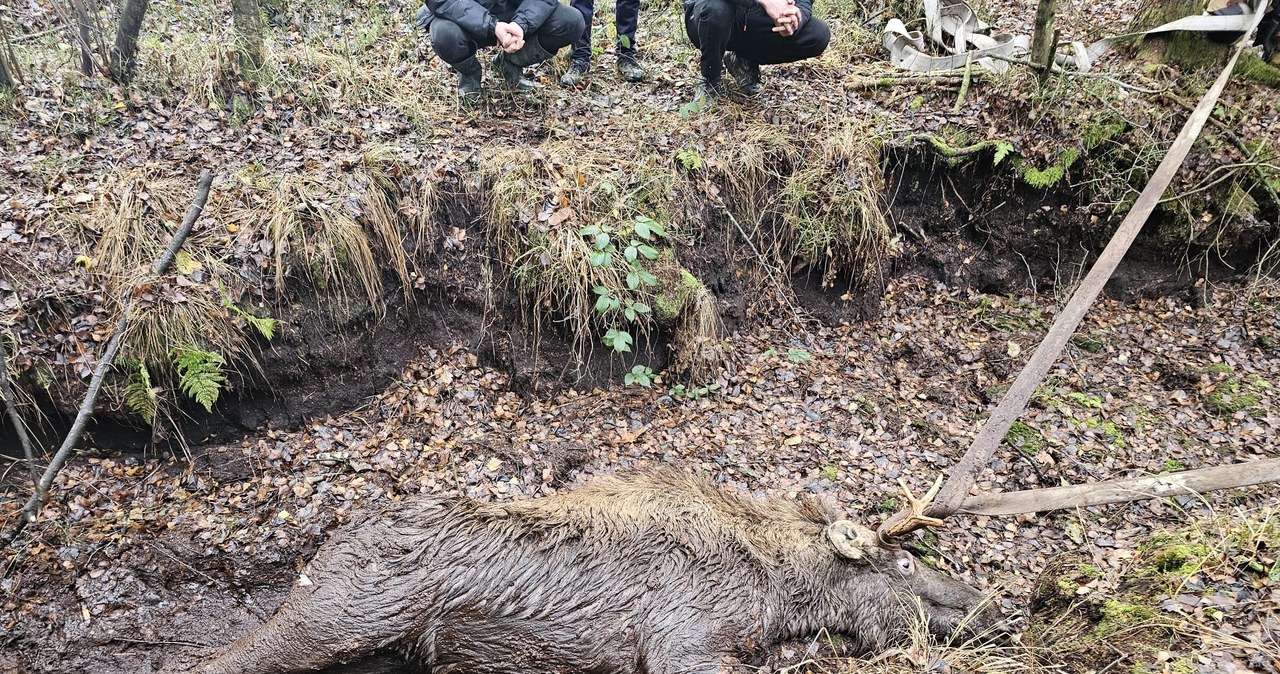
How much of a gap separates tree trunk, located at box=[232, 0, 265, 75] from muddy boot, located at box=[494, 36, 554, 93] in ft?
6.71

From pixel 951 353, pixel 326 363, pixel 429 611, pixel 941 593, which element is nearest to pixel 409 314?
pixel 326 363

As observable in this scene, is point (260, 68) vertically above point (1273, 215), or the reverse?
point (260, 68)

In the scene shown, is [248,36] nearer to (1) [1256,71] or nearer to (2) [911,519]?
(2) [911,519]

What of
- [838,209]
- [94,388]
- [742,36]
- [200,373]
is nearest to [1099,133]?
[838,209]

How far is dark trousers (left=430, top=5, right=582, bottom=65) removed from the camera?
5.55m

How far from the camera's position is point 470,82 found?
6027 millimetres

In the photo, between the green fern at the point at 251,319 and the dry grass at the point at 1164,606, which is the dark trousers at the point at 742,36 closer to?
the green fern at the point at 251,319

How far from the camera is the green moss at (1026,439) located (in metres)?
4.75

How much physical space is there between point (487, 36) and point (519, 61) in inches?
19.5

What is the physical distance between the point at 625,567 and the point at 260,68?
5348mm

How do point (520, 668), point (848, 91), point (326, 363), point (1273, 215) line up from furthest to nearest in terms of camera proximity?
point (848, 91) → point (1273, 215) → point (326, 363) → point (520, 668)

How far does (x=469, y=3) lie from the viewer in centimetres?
553

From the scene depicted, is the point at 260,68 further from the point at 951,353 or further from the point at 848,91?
the point at 951,353

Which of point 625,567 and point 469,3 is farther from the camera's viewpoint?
point 469,3
